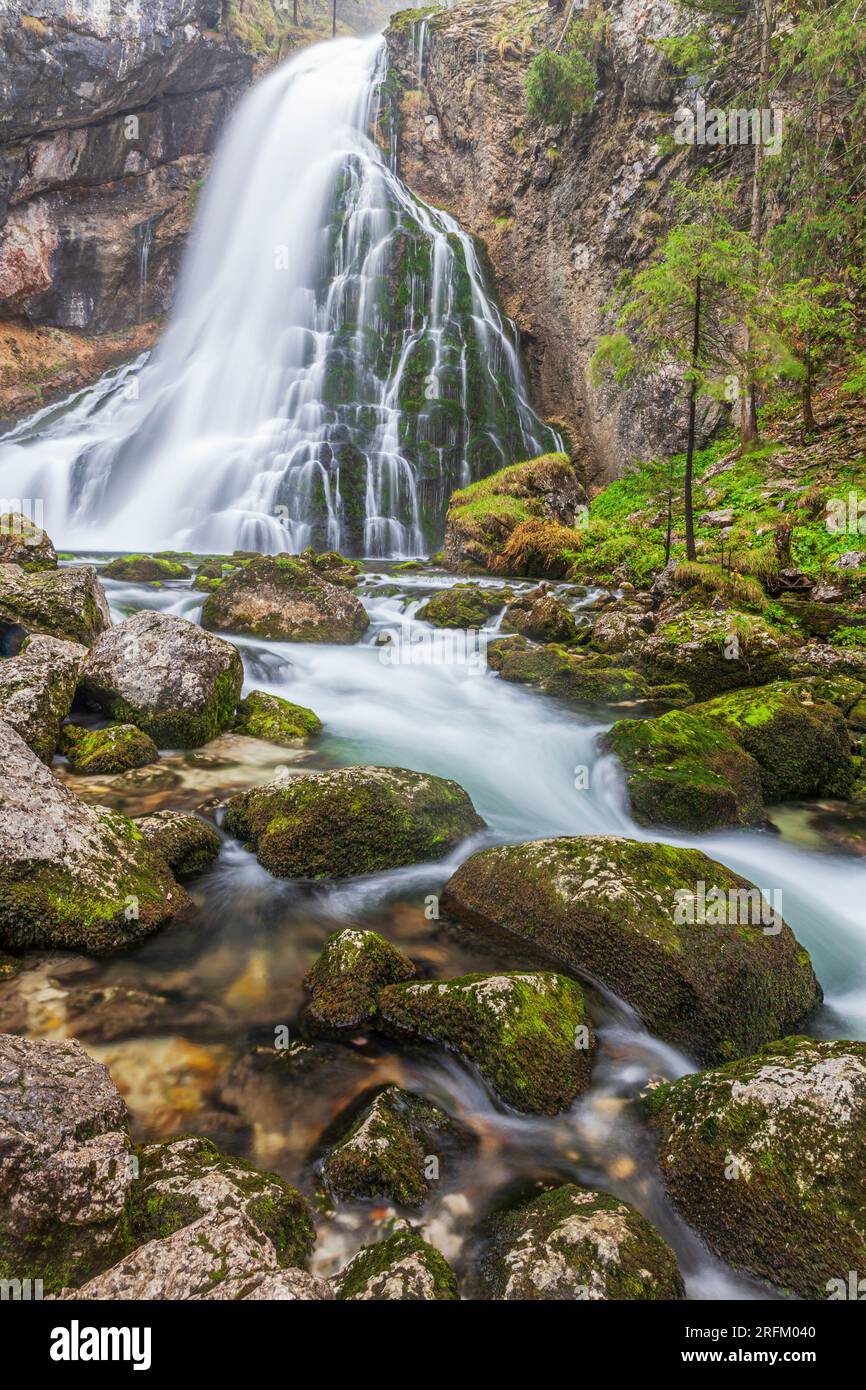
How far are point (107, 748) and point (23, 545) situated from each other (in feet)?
22.4

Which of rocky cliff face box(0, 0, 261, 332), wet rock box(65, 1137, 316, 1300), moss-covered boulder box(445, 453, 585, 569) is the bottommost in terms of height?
wet rock box(65, 1137, 316, 1300)

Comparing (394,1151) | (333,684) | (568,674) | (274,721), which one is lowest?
(394,1151)

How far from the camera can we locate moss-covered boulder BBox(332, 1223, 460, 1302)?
83.7 inches

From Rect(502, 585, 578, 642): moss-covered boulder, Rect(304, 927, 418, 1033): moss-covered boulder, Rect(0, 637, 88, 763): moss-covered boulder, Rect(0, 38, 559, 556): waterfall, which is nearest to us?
Rect(304, 927, 418, 1033): moss-covered boulder

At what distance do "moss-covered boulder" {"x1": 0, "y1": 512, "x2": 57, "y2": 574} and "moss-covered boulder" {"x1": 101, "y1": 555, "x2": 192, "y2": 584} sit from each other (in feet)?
8.35

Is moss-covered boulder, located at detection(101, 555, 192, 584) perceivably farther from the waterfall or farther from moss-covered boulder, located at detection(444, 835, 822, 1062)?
moss-covered boulder, located at detection(444, 835, 822, 1062)

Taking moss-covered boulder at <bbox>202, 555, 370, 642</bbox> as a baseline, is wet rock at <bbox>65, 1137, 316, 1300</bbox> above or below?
below

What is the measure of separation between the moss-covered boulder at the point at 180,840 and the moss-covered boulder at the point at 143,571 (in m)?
10.4

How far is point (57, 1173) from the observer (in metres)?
2.15

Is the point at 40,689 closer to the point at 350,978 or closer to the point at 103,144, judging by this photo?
the point at 350,978

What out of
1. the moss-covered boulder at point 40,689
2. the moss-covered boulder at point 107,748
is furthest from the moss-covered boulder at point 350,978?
the moss-covered boulder at point 40,689

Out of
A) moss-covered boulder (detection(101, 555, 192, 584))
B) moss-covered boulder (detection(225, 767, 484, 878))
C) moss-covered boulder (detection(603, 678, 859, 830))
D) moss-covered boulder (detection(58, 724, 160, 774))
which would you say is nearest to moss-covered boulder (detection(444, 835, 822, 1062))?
moss-covered boulder (detection(225, 767, 484, 878))

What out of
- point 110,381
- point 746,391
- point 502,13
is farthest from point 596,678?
→ point 502,13

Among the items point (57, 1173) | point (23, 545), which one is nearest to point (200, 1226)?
point (57, 1173)
